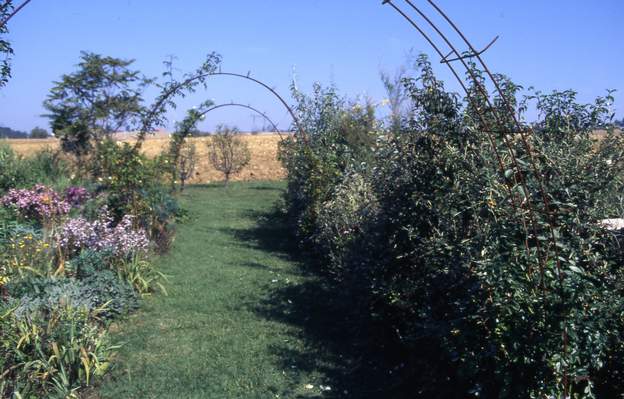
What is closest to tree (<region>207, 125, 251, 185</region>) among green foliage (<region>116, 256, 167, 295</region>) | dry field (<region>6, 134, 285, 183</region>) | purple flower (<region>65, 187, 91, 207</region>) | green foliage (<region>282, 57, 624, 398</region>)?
dry field (<region>6, 134, 285, 183</region>)

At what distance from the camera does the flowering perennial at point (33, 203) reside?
334 inches

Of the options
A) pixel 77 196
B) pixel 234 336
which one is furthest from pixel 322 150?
pixel 234 336

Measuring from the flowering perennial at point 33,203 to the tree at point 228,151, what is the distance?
1286cm

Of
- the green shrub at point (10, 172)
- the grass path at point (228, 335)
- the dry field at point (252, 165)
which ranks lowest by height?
the grass path at point (228, 335)

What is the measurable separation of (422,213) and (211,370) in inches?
86.9

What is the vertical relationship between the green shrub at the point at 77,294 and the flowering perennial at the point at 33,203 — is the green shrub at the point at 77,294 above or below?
below

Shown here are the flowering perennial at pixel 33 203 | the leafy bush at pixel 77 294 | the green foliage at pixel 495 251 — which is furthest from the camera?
the flowering perennial at pixel 33 203

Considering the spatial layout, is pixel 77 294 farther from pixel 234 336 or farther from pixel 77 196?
pixel 77 196

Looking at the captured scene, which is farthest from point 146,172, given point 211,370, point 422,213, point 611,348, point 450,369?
point 611,348

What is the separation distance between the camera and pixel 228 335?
6.18 meters

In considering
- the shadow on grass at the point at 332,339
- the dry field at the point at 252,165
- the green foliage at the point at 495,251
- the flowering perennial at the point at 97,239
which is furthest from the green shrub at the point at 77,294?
the dry field at the point at 252,165

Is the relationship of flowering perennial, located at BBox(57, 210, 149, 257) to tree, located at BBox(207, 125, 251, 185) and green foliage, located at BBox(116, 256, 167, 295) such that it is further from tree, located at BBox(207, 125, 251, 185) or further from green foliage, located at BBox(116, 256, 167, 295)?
tree, located at BBox(207, 125, 251, 185)

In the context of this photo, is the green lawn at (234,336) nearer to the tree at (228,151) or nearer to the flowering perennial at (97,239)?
the flowering perennial at (97,239)

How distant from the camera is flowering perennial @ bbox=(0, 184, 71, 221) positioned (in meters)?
8.48
